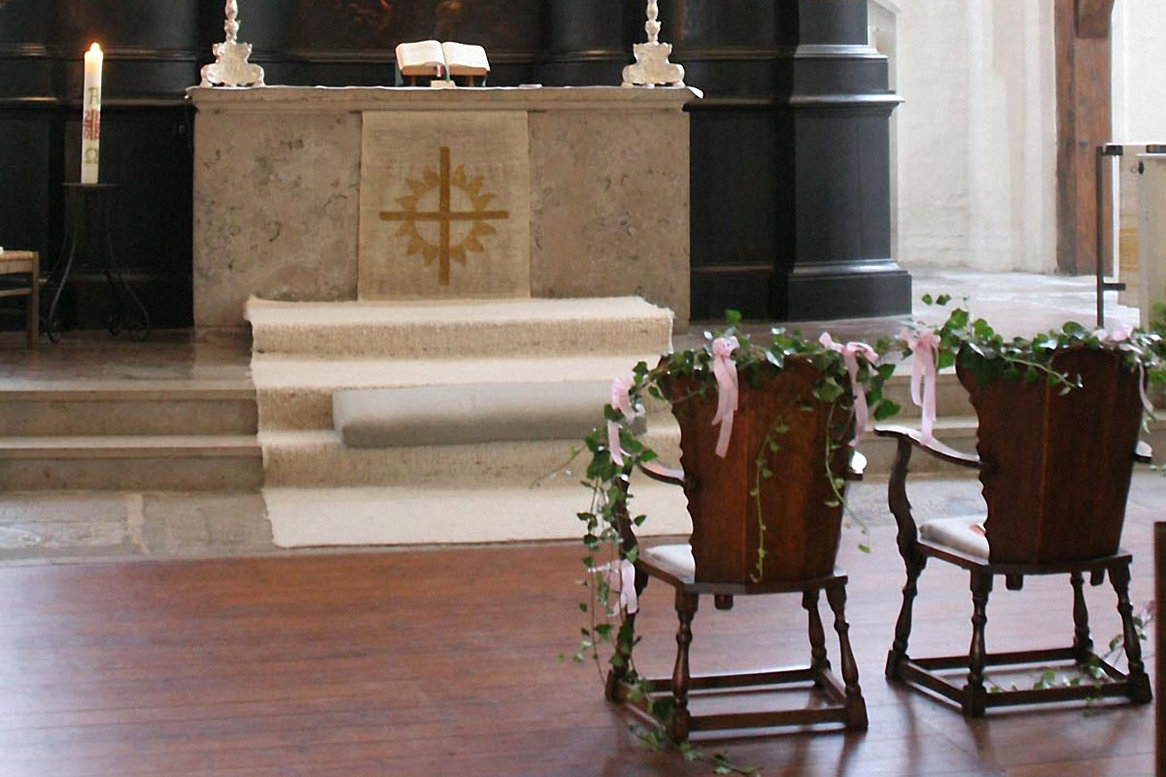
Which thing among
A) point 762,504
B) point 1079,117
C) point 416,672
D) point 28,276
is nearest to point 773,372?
point 762,504

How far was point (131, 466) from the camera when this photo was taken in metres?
6.29

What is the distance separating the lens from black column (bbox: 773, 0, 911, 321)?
920cm

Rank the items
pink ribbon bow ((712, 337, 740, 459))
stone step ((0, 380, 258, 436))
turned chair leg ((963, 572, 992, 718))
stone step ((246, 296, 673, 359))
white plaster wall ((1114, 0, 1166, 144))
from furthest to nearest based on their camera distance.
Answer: white plaster wall ((1114, 0, 1166, 144)) → stone step ((246, 296, 673, 359)) → stone step ((0, 380, 258, 436)) → turned chair leg ((963, 572, 992, 718)) → pink ribbon bow ((712, 337, 740, 459))

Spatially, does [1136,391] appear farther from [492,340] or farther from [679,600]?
[492,340]

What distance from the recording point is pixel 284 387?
6.52 meters

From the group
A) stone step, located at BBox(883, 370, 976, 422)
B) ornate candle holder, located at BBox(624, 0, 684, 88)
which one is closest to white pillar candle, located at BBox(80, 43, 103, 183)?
ornate candle holder, located at BBox(624, 0, 684, 88)

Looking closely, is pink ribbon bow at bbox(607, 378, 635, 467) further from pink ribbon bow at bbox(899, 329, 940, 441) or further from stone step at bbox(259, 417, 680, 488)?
stone step at bbox(259, 417, 680, 488)

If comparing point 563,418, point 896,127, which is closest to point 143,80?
point 563,418

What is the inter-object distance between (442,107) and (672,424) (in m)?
2.03

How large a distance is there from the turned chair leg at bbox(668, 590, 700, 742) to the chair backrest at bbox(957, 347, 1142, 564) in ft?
2.22

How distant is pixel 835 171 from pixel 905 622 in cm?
556

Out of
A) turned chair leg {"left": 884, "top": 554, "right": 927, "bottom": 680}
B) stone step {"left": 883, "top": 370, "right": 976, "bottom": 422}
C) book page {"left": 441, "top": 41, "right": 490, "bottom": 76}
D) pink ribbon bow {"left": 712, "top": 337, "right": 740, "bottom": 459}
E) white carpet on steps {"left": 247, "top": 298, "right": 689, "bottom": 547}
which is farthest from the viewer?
book page {"left": 441, "top": 41, "right": 490, "bottom": 76}

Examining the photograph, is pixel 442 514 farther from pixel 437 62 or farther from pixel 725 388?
pixel 437 62

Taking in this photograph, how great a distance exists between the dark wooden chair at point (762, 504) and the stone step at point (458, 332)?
11.9 ft
